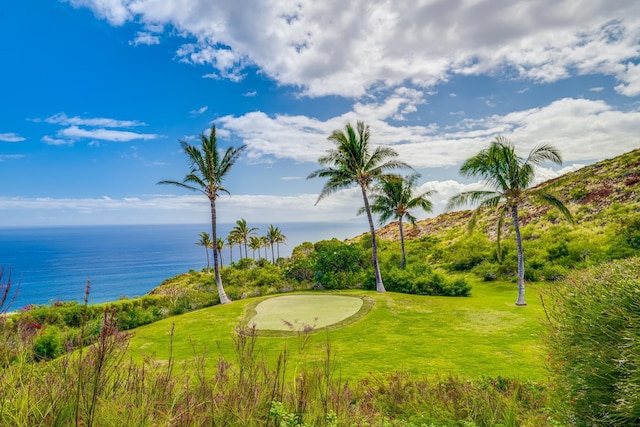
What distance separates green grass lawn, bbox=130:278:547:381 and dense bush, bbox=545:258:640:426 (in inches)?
104

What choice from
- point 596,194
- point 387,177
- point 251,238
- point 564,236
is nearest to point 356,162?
point 387,177

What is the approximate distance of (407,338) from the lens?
10148 mm

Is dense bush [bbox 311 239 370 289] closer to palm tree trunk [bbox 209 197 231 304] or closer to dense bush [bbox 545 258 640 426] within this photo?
palm tree trunk [bbox 209 197 231 304]

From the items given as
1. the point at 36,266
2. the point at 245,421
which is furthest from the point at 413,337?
the point at 36,266

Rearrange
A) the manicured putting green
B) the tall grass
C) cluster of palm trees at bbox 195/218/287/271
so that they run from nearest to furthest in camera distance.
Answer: the tall grass
the manicured putting green
cluster of palm trees at bbox 195/218/287/271

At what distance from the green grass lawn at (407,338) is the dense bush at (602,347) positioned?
104 inches

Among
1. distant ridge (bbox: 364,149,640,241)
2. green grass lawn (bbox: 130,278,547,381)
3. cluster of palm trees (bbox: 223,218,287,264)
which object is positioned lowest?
green grass lawn (bbox: 130,278,547,381)

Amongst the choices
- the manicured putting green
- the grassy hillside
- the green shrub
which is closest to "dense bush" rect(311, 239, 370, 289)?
the manicured putting green

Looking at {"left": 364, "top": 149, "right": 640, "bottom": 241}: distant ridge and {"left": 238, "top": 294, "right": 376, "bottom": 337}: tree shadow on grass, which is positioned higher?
{"left": 364, "top": 149, "right": 640, "bottom": 241}: distant ridge

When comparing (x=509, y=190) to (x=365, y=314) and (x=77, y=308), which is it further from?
(x=77, y=308)

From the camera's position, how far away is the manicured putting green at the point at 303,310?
11789 millimetres

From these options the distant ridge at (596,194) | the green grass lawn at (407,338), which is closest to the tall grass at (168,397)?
the green grass lawn at (407,338)

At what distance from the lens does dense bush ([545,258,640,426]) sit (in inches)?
103

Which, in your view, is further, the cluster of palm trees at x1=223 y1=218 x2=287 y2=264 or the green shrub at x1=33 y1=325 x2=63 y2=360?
the cluster of palm trees at x1=223 y1=218 x2=287 y2=264
